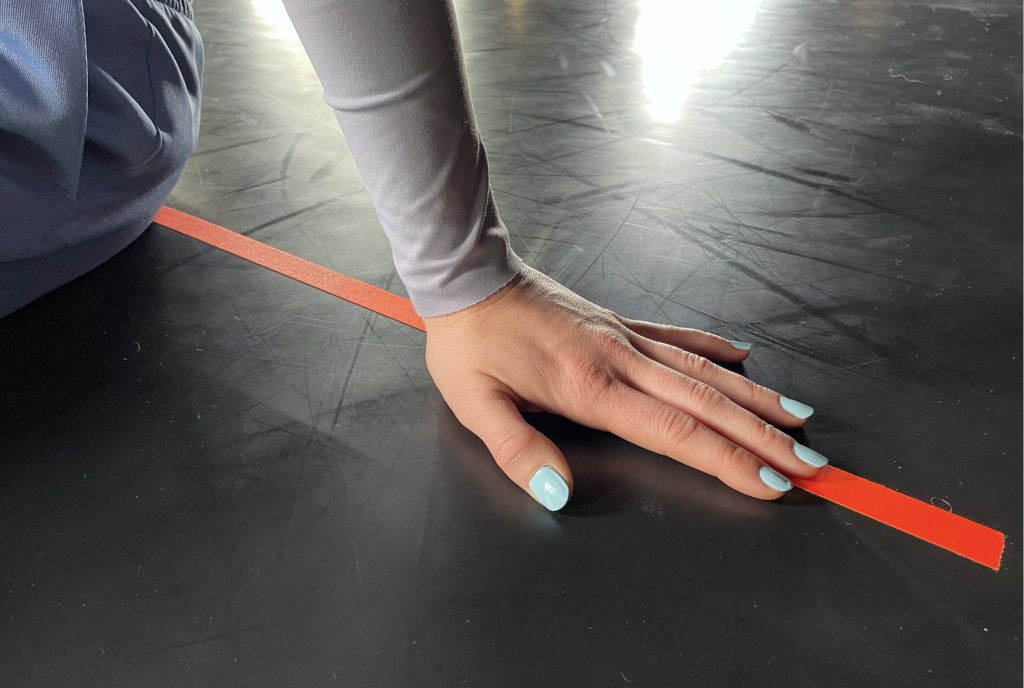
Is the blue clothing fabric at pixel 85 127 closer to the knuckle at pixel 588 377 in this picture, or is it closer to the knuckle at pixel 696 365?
the knuckle at pixel 588 377

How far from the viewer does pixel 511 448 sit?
753 millimetres

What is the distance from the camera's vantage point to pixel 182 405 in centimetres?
86

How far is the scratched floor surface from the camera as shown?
625 millimetres

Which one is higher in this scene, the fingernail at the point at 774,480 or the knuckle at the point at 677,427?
the knuckle at the point at 677,427

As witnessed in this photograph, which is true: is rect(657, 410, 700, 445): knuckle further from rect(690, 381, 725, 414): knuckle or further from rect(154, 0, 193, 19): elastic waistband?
rect(154, 0, 193, 19): elastic waistband

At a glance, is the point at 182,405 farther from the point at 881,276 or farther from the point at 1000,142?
the point at 1000,142

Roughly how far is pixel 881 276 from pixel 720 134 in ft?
1.93

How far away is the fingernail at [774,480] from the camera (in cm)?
73

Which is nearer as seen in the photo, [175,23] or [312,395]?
[312,395]

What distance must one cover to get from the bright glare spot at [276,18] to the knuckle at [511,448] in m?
1.80

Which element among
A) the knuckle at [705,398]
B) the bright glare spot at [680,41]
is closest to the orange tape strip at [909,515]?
the knuckle at [705,398]

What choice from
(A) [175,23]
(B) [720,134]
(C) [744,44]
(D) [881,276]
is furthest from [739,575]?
(C) [744,44]

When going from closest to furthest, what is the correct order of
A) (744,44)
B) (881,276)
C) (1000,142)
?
(881,276), (1000,142), (744,44)

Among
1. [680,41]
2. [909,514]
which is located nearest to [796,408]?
[909,514]
